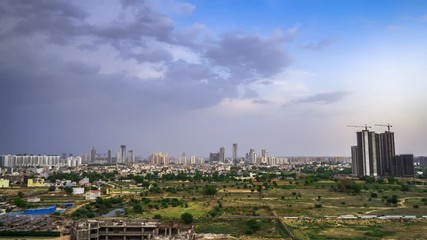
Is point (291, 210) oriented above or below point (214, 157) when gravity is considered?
below

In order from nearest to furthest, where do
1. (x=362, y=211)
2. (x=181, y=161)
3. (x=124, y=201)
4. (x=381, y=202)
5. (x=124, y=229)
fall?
1. (x=124, y=229)
2. (x=362, y=211)
3. (x=381, y=202)
4. (x=124, y=201)
5. (x=181, y=161)

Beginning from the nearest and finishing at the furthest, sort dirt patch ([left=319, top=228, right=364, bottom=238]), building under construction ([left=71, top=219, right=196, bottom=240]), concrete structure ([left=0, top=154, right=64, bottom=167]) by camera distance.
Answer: building under construction ([left=71, top=219, right=196, bottom=240]) < dirt patch ([left=319, top=228, right=364, bottom=238]) < concrete structure ([left=0, top=154, right=64, bottom=167])

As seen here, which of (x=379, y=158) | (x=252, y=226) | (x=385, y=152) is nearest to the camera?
(x=252, y=226)

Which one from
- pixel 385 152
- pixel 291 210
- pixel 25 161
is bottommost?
pixel 291 210

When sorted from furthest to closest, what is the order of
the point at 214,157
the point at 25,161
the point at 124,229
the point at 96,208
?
1. the point at 214,157
2. the point at 25,161
3. the point at 96,208
4. the point at 124,229

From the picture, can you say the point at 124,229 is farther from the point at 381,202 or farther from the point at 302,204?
the point at 381,202

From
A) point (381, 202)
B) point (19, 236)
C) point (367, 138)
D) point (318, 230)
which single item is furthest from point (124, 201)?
point (367, 138)

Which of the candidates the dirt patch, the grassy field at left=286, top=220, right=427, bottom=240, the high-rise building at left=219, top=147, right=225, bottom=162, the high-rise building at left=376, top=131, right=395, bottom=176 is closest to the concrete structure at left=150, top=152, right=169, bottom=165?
the high-rise building at left=219, top=147, right=225, bottom=162

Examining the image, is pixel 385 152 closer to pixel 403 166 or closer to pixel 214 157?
pixel 403 166

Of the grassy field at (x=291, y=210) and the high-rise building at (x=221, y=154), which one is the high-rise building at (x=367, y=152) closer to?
the grassy field at (x=291, y=210)

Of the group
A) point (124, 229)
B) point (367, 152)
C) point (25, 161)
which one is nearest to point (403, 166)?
point (367, 152)

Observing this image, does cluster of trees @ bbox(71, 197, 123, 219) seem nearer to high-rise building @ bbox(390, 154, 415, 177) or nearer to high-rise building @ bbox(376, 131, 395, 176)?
high-rise building @ bbox(376, 131, 395, 176)
